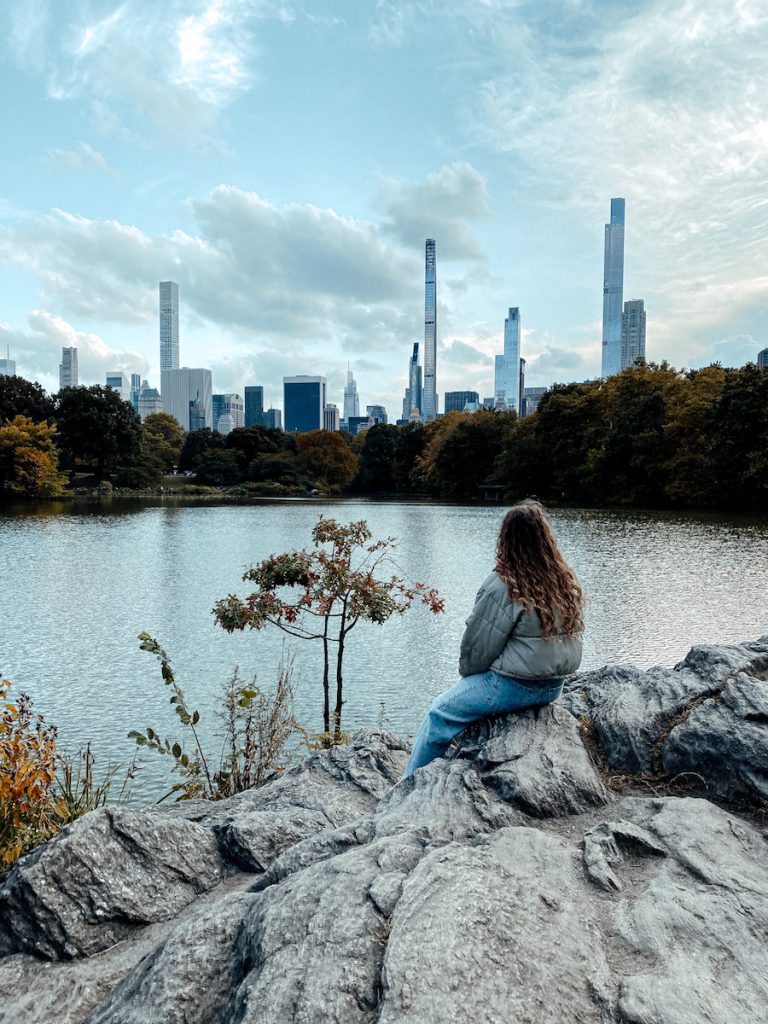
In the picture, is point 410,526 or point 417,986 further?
point 410,526

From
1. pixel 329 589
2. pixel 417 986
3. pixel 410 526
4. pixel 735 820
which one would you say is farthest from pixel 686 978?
pixel 410 526

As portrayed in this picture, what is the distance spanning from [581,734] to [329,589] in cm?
428

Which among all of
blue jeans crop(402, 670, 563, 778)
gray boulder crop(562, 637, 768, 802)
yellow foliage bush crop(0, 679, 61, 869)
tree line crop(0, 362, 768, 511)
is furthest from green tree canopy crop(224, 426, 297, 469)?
blue jeans crop(402, 670, 563, 778)

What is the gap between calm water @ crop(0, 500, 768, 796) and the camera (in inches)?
354

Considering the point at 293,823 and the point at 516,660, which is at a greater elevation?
the point at 516,660

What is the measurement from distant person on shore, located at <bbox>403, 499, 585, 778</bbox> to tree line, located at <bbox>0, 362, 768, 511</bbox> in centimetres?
4101

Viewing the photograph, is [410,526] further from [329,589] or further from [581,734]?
[581,734]

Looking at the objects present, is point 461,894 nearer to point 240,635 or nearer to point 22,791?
point 22,791

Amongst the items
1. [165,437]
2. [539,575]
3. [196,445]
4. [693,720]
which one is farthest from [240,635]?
[165,437]

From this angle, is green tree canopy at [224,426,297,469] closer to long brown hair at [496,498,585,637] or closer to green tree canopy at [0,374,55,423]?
green tree canopy at [0,374,55,423]

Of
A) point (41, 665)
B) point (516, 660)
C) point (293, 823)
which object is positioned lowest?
point (41, 665)

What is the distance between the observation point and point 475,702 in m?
3.81

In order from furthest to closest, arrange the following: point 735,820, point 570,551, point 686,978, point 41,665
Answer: point 570,551, point 41,665, point 735,820, point 686,978

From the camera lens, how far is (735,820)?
3189 millimetres
